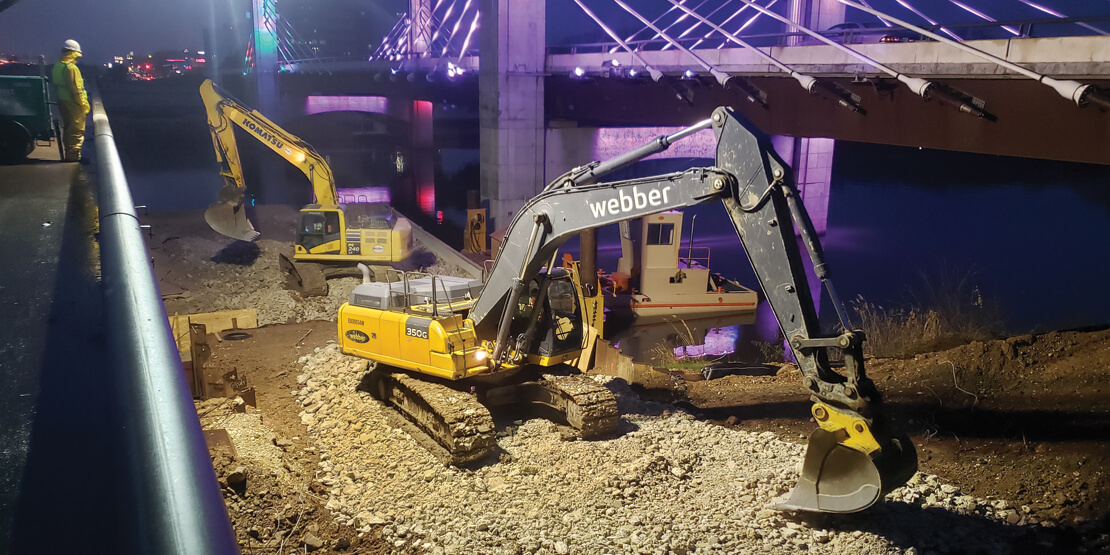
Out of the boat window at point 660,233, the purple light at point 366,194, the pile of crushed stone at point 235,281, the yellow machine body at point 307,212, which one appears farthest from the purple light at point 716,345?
the purple light at point 366,194

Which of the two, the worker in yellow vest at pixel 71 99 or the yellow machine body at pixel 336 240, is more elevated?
the worker in yellow vest at pixel 71 99

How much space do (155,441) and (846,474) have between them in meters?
6.78

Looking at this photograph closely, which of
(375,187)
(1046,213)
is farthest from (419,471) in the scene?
(375,187)

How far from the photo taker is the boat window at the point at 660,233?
23.1 m

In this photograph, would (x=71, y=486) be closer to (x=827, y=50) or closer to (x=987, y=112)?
(x=987, y=112)

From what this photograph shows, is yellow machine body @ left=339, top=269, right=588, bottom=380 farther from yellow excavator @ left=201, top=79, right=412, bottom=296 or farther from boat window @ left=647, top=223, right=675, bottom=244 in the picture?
boat window @ left=647, top=223, right=675, bottom=244

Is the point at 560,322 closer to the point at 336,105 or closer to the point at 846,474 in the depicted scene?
the point at 846,474

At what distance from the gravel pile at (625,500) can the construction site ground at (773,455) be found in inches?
1.4

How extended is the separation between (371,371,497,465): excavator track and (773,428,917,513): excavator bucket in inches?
150

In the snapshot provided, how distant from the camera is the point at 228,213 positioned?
22.4m

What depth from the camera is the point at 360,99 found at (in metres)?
65.6

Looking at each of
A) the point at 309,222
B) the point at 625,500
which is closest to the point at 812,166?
the point at 309,222

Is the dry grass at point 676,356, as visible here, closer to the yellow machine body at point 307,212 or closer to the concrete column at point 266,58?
the yellow machine body at point 307,212

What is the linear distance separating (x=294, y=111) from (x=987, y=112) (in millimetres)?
59576
